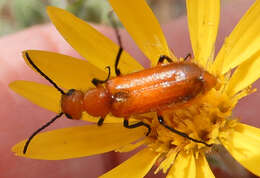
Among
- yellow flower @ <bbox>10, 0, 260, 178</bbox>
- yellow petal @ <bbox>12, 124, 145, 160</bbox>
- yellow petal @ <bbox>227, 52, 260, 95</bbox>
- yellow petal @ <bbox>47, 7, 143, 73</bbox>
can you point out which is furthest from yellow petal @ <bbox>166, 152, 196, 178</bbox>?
yellow petal @ <bbox>47, 7, 143, 73</bbox>

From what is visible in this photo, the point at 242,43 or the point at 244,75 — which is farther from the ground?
the point at 242,43

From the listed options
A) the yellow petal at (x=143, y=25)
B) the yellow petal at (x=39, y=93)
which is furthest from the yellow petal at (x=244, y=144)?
the yellow petal at (x=39, y=93)

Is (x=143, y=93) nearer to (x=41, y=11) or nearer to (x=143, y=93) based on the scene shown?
(x=143, y=93)

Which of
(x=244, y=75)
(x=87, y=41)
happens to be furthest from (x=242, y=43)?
(x=87, y=41)

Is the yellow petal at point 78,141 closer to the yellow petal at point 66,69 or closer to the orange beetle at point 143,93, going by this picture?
the orange beetle at point 143,93

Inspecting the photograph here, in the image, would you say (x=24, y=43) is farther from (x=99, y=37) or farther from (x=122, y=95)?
(x=122, y=95)

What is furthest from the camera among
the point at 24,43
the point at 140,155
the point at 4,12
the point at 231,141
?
the point at 4,12

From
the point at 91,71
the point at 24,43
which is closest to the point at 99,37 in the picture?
the point at 91,71
